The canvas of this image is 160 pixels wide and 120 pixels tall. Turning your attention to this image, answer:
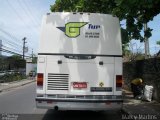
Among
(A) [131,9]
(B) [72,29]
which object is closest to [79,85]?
(B) [72,29]

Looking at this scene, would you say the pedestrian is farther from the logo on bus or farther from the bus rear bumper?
the logo on bus

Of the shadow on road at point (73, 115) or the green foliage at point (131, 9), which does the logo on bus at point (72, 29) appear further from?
the shadow on road at point (73, 115)

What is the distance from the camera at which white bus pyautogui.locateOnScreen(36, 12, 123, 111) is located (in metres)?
12.9

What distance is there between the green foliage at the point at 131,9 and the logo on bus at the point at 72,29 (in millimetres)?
1961

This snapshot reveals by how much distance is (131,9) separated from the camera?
583 inches

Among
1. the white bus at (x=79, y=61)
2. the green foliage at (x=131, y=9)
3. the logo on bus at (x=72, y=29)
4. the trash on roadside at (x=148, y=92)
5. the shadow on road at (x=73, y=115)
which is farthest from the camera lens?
the trash on roadside at (x=148, y=92)

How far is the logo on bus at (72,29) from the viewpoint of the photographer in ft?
43.0

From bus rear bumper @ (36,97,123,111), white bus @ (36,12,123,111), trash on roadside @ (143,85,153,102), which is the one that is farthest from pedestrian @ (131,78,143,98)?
bus rear bumper @ (36,97,123,111)

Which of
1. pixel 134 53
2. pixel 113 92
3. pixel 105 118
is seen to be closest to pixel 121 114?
pixel 105 118

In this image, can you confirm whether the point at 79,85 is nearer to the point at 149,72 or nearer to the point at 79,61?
the point at 79,61

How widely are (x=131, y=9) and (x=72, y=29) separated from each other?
9.35 ft

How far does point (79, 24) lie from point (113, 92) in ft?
8.05

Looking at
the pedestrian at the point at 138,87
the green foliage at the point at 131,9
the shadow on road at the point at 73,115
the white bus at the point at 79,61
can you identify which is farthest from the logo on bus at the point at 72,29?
the pedestrian at the point at 138,87

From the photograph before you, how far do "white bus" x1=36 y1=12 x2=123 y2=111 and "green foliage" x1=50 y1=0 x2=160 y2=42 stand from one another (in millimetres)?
1534
